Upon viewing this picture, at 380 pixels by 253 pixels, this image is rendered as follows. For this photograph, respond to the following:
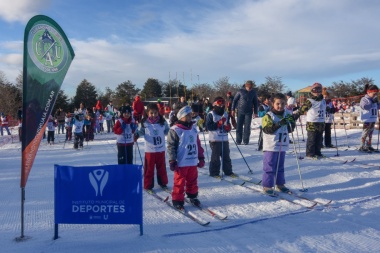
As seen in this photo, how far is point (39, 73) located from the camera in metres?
4.22

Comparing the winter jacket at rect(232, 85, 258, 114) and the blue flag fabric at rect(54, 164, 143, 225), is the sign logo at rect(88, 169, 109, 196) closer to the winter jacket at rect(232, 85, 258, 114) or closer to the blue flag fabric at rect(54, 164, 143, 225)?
the blue flag fabric at rect(54, 164, 143, 225)

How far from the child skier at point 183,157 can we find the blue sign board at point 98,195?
4.01 feet

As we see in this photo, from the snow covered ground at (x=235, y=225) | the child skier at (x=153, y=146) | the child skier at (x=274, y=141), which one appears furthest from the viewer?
the child skier at (x=153, y=146)

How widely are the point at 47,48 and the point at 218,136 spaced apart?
4.48 meters

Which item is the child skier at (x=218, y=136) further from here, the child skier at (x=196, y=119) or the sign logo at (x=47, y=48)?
the sign logo at (x=47, y=48)

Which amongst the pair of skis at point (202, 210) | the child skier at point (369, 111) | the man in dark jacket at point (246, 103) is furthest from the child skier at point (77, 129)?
the child skier at point (369, 111)

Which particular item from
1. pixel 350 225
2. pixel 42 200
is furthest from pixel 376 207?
pixel 42 200

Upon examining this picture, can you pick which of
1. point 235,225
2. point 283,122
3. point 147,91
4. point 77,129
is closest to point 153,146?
point 283,122

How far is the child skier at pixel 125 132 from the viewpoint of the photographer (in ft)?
26.7

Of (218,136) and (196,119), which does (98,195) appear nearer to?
(218,136)

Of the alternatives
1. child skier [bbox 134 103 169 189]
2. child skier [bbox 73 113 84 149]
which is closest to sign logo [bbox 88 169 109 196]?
child skier [bbox 134 103 169 189]

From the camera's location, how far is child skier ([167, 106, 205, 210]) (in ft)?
18.1

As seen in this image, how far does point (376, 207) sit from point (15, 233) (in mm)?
5381

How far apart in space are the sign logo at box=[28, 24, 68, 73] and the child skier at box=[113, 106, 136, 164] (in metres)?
3.73
